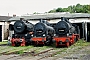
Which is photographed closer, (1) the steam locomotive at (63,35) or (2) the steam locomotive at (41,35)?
(1) the steam locomotive at (63,35)

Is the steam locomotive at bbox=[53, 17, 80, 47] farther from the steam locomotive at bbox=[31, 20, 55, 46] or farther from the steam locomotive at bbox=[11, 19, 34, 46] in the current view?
the steam locomotive at bbox=[11, 19, 34, 46]

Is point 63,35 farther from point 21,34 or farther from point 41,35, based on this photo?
point 21,34

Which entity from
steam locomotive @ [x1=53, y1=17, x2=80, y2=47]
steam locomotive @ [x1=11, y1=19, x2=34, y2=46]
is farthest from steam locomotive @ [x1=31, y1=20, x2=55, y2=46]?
steam locomotive @ [x1=11, y1=19, x2=34, y2=46]

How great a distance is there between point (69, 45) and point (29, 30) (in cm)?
456

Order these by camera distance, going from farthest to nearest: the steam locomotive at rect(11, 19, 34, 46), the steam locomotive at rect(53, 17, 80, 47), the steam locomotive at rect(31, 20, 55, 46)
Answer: the steam locomotive at rect(11, 19, 34, 46) → the steam locomotive at rect(31, 20, 55, 46) → the steam locomotive at rect(53, 17, 80, 47)

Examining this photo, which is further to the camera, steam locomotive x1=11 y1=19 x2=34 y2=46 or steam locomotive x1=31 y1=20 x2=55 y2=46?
steam locomotive x1=11 y1=19 x2=34 y2=46

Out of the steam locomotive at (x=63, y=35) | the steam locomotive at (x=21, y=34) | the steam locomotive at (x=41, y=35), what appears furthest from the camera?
the steam locomotive at (x=21, y=34)

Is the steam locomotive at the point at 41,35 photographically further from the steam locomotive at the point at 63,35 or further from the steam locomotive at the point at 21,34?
the steam locomotive at the point at 21,34

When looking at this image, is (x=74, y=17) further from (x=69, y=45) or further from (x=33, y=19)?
(x=69, y=45)

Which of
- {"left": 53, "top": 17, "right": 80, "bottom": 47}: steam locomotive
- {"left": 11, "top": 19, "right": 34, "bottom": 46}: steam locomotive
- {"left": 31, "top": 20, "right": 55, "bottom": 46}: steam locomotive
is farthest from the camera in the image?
{"left": 11, "top": 19, "right": 34, "bottom": 46}: steam locomotive

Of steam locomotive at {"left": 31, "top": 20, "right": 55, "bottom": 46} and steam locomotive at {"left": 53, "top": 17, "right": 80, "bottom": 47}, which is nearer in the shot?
steam locomotive at {"left": 53, "top": 17, "right": 80, "bottom": 47}

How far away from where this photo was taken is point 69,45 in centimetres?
2134

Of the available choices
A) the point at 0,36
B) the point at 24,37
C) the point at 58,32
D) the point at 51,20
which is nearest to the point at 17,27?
the point at 24,37

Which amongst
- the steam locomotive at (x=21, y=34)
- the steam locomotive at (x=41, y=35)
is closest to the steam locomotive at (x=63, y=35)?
the steam locomotive at (x=41, y=35)
